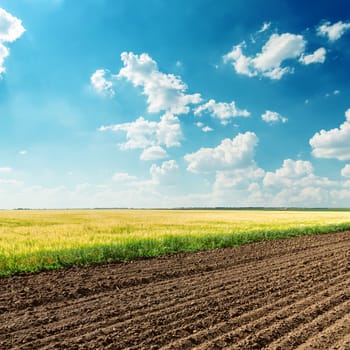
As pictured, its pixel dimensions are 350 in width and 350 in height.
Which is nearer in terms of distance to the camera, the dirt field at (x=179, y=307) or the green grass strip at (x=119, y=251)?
the dirt field at (x=179, y=307)

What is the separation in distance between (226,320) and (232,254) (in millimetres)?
8435

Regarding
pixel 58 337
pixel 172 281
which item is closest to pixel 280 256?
pixel 172 281

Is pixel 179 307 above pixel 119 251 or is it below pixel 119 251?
below

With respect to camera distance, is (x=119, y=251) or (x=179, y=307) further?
(x=119, y=251)

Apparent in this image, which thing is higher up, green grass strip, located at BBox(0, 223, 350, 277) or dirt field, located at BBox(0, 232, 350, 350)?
green grass strip, located at BBox(0, 223, 350, 277)

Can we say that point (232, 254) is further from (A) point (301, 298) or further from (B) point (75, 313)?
(B) point (75, 313)

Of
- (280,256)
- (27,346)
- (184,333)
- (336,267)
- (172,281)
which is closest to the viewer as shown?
(27,346)

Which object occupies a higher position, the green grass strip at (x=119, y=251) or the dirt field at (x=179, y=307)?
the green grass strip at (x=119, y=251)

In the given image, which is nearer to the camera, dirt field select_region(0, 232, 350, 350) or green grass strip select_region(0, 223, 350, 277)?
dirt field select_region(0, 232, 350, 350)

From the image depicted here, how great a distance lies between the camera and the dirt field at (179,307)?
218 inches

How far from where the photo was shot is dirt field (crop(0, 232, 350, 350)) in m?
5.53

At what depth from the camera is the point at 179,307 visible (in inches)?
Result: 277

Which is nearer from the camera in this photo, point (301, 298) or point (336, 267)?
point (301, 298)

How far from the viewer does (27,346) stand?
17.5 ft
